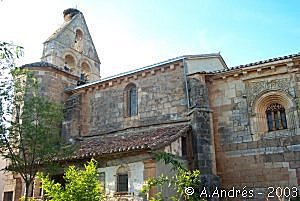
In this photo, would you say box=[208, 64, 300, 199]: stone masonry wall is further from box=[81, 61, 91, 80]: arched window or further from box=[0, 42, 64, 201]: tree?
box=[81, 61, 91, 80]: arched window

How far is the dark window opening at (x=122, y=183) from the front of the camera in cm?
1244

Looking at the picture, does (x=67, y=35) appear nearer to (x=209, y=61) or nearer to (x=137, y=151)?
(x=209, y=61)

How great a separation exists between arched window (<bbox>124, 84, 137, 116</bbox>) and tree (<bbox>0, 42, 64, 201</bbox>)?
4.61 metres

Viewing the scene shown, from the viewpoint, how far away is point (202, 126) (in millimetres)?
13320

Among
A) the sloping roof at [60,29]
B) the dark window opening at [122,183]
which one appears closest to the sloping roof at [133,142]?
the dark window opening at [122,183]

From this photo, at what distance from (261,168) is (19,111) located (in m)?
9.45

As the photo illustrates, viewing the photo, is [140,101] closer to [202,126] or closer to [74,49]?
[202,126]

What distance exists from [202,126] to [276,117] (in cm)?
291

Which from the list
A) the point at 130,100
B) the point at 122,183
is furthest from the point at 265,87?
the point at 122,183

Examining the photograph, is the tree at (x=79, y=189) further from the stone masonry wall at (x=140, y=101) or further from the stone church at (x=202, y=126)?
the stone masonry wall at (x=140, y=101)

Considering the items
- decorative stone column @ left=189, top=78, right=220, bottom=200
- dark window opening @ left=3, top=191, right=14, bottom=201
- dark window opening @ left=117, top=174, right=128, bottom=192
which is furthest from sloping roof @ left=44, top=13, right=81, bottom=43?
dark window opening @ left=117, top=174, right=128, bottom=192

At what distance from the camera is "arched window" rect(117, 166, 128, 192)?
491 inches

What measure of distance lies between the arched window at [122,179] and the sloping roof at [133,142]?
76 centimetres

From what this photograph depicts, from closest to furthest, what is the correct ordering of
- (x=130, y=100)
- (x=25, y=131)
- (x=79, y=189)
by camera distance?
(x=79, y=189), (x=25, y=131), (x=130, y=100)
